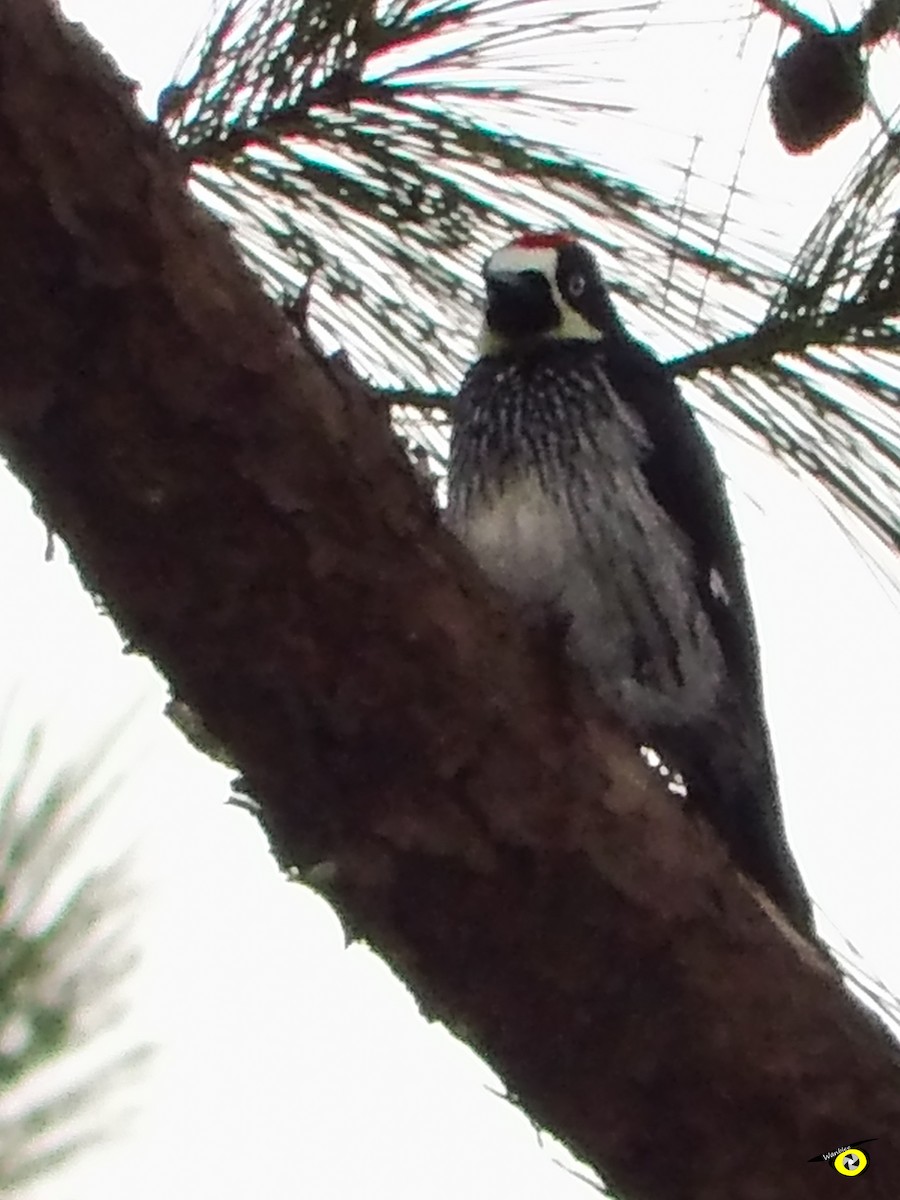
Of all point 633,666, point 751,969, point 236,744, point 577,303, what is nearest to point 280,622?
point 236,744

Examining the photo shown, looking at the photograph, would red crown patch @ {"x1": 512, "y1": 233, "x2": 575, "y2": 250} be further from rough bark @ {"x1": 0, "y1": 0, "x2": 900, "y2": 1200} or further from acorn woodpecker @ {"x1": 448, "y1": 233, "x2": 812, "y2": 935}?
rough bark @ {"x1": 0, "y1": 0, "x2": 900, "y2": 1200}

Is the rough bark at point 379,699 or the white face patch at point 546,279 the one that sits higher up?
the white face patch at point 546,279

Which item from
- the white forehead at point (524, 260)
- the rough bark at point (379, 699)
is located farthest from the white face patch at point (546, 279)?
the rough bark at point (379, 699)

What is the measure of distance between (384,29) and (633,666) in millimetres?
524

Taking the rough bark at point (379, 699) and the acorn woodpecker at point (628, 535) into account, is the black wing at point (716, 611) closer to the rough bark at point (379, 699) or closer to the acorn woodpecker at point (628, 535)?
the acorn woodpecker at point (628, 535)

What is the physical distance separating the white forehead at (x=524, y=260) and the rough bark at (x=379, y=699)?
318 mm

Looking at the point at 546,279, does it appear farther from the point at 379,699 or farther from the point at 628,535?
the point at 379,699

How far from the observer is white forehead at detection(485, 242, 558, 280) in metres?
1.11

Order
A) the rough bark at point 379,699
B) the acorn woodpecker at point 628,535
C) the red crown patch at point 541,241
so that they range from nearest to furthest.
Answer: the rough bark at point 379,699 < the red crown patch at point 541,241 < the acorn woodpecker at point 628,535

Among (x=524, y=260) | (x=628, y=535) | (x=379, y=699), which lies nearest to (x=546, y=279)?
(x=524, y=260)

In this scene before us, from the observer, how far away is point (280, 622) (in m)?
0.79

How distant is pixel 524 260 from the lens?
A: 1231mm

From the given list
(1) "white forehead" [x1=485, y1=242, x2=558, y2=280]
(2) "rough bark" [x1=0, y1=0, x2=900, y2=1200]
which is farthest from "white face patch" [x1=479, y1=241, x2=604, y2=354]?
(2) "rough bark" [x1=0, y1=0, x2=900, y2=1200]

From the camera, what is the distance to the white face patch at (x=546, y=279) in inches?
45.3
